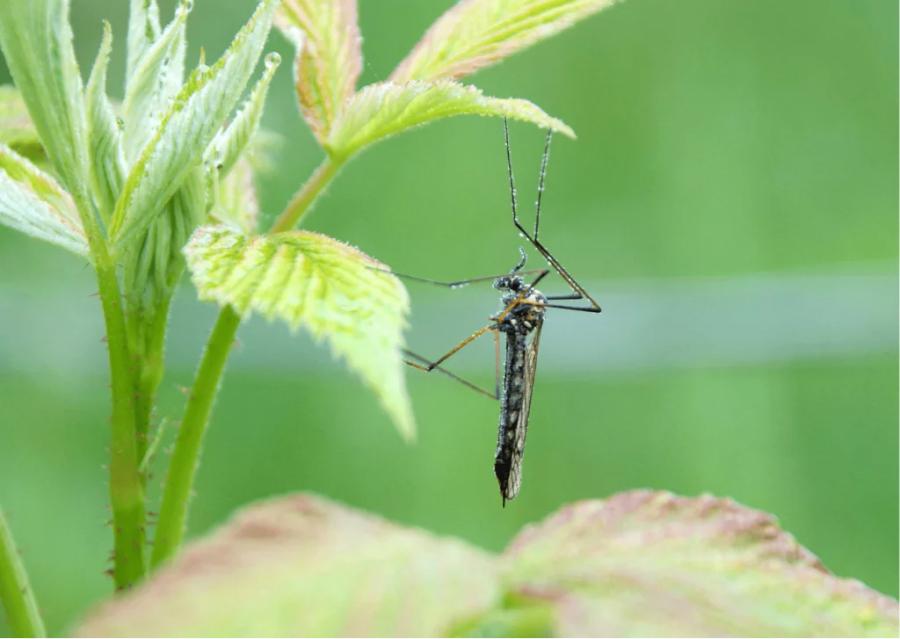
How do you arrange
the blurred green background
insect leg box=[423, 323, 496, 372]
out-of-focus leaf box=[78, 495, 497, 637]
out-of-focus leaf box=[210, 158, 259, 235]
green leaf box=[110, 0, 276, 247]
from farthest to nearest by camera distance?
the blurred green background → insect leg box=[423, 323, 496, 372] → out-of-focus leaf box=[210, 158, 259, 235] → green leaf box=[110, 0, 276, 247] → out-of-focus leaf box=[78, 495, 497, 637]

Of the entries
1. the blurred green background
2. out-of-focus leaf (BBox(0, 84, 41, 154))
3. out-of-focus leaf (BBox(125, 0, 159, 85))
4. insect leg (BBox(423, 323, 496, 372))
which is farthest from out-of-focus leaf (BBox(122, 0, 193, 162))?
the blurred green background

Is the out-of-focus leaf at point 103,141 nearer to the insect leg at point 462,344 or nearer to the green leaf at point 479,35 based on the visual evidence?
the green leaf at point 479,35

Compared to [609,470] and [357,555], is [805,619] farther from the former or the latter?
[609,470]

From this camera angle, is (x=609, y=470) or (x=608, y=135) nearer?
(x=609, y=470)

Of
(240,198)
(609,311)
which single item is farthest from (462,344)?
(609,311)

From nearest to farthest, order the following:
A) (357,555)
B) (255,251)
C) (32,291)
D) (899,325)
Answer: (357,555) < (255,251) < (899,325) < (32,291)

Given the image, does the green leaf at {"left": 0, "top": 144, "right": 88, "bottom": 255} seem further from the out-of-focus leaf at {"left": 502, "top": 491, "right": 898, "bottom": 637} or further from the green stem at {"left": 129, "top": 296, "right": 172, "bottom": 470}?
the out-of-focus leaf at {"left": 502, "top": 491, "right": 898, "bottom": 637}

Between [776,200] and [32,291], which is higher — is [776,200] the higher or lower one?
the higher one

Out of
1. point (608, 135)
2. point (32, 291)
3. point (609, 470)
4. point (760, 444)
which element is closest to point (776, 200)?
point (608, 135)
